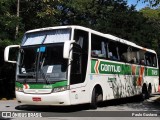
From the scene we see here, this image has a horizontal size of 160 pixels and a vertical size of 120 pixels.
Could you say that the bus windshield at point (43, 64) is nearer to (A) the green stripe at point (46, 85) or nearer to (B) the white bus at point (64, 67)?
(B) the white bus at point (64, 67)

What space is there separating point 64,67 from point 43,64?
840mm

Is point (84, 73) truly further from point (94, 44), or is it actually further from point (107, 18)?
point (107, 18)

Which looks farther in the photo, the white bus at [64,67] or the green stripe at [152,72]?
the green stripe at [152,72]

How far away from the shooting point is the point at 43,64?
47.1ft

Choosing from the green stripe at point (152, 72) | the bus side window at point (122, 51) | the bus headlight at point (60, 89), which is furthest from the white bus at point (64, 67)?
the green stripe at point (152, 72)

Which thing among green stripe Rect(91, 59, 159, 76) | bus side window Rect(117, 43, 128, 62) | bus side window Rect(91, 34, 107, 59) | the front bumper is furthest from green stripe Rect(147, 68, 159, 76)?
the front bumper

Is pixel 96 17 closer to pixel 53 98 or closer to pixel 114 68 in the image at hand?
pixel 114 68

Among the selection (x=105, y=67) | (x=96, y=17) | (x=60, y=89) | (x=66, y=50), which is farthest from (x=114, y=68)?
(x=96, y=17)

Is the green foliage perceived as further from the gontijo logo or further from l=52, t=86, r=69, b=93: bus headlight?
l=52, t=86, r=69, b=93: bus headlight

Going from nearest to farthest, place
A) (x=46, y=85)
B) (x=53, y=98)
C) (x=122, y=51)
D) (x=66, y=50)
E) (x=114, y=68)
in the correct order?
1. (x=66, y=50)
2. (x=53, y=98)
3. (x=46, y=85)
4. (x=114, y=68)
5. (x=122, y=51)

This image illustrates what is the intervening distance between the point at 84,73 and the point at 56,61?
137 cm

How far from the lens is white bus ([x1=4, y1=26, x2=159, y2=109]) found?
1392 cm

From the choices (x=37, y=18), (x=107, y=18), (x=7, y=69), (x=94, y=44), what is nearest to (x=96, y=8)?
(x=107, y=18)

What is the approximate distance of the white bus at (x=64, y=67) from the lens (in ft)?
45.7
